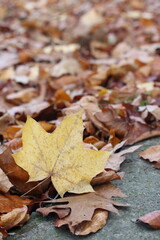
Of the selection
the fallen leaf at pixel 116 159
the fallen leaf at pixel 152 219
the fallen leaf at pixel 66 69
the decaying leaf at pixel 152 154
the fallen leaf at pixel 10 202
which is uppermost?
the fallen leaf at pixel 10 202

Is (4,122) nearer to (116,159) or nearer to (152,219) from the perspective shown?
(116,159)

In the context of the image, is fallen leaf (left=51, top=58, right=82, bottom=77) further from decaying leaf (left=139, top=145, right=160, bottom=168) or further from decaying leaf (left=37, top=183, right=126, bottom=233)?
decaying leaf (left=37, top=183, right=126, bottom=233)

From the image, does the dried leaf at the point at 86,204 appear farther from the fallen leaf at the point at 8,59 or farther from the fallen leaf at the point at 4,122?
the fallen leaf at the point at 8,59

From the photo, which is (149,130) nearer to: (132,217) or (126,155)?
(126,155)

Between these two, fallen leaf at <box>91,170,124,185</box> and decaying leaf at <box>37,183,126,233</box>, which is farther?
fallen leaf at <box>91,170,124,185</box>

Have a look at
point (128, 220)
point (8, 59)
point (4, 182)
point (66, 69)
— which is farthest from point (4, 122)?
point (8, 59)

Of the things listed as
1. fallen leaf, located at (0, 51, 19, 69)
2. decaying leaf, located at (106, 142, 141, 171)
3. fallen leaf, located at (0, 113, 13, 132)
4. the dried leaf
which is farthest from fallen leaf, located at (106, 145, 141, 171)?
fallen leaf, located at (0, 51, 19, 69)

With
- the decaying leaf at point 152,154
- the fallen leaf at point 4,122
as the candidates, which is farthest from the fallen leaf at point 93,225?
the fallen leaf at point 4,122
